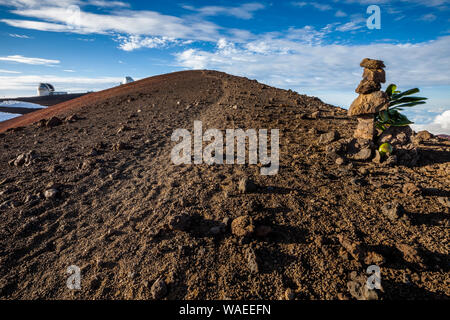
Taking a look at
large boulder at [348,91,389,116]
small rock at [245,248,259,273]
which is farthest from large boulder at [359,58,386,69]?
small rock at [245,248,259,273]

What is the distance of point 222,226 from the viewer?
8.81 feet

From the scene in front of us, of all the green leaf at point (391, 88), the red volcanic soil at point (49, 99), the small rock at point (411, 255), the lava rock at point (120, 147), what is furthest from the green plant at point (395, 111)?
the red volcanic soil at point (49, 99)

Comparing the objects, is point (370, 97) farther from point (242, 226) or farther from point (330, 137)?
point (242, 226)

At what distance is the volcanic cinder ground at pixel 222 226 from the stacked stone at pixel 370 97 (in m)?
0.88

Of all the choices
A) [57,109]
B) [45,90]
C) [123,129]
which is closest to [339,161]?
[123,129]

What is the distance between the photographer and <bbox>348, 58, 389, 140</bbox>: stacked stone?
3998mm

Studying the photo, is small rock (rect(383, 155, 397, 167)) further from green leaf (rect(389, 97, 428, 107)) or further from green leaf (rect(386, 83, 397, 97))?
green leaf (rect(386, 83, 397, 97))

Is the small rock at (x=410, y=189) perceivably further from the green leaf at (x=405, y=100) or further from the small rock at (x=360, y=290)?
the green leaf at (x=405, y=100)

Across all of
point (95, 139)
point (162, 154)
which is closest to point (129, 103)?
point (95, 139)

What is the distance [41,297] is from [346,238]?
3339 millimetres
